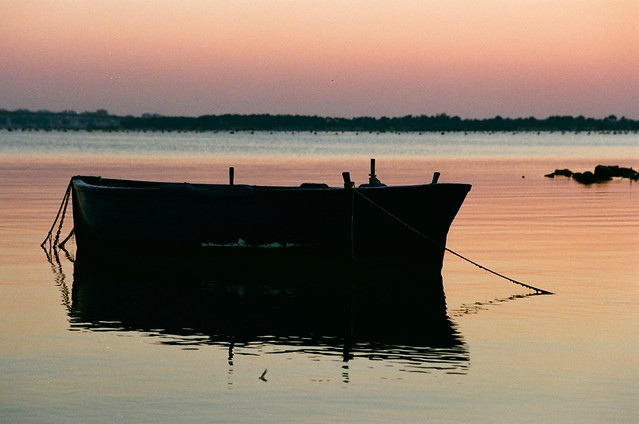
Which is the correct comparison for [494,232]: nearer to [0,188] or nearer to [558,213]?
[558,213]

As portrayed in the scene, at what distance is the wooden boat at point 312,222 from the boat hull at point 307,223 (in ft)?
0.07

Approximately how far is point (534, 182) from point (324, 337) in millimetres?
47846

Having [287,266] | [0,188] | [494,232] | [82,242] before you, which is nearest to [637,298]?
[287,266]

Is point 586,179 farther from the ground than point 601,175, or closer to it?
closer to it

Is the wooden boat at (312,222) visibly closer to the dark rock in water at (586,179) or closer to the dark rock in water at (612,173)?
the dark rock in water at (586,179)

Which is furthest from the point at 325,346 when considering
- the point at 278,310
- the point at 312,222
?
the point at 312,222

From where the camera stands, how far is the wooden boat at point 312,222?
919 inches

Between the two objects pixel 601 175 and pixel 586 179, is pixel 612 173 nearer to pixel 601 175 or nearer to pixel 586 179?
pixel 601 175

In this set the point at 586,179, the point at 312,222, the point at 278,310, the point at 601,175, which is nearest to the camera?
the point at 278,310

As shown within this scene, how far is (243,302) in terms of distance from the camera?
1936 centimetres

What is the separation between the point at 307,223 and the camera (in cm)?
2372

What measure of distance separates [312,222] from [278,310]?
5.50 meters

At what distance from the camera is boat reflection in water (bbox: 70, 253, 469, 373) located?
1506 cm

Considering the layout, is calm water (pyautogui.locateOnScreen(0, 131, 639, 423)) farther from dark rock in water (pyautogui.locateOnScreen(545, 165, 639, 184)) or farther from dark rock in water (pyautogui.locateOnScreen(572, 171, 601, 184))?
dark rock in water (pyautogui.locateOnScreen(545, 165, 639, 184))
